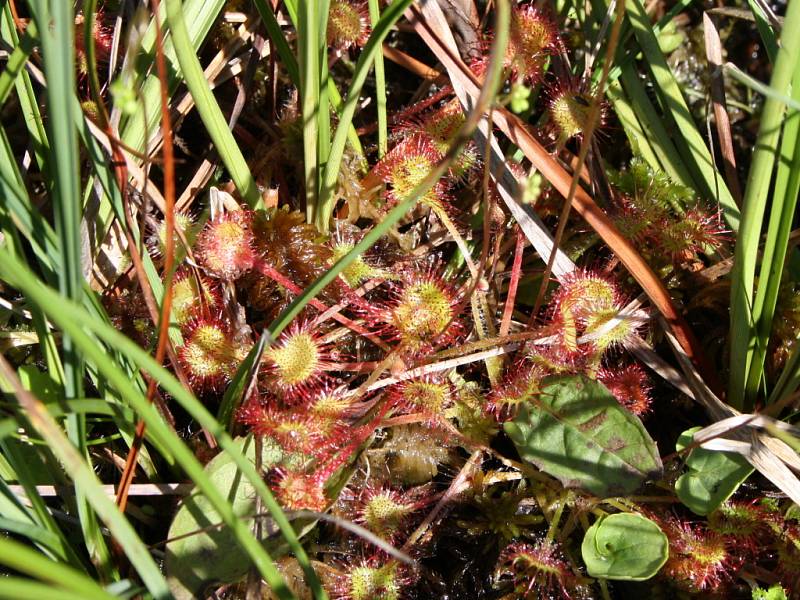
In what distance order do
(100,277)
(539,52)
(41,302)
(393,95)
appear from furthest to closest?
(393,95) → (100,277) → (539,52) → (41,302)

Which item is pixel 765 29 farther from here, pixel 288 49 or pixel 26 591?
pixel 26 591

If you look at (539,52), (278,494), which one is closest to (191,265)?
(278,494)

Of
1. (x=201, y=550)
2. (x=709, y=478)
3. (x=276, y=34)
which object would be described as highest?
(x=276, y=34)

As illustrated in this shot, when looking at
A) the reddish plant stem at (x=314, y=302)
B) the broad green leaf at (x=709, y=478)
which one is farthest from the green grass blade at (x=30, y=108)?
the broad green leaf at (x=709, y=478)

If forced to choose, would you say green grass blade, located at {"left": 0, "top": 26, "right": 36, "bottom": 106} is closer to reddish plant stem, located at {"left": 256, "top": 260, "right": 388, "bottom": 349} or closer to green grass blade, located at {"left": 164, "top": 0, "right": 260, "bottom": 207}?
green grass blade, located at {"left": 164, "top": 0, "right": 260, "bottom": 207}

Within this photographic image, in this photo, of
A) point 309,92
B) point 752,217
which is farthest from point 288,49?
point 752,217

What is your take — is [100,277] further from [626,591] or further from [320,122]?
[626,591]
